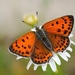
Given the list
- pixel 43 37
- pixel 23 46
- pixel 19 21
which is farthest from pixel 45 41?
pixel 19 21

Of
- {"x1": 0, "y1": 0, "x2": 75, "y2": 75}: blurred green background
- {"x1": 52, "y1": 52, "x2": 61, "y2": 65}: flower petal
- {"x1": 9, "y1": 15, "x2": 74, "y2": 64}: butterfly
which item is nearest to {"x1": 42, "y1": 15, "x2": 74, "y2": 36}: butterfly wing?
{"x1": 9, "y1": 15, "x2": 74, "y2": 64}: butterfly

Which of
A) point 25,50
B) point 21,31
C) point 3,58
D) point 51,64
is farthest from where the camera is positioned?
point 21,31

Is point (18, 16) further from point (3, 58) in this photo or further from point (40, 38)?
point (40, 38)

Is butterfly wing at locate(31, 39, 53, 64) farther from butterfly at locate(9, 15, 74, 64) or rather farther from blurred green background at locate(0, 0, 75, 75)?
blurred green background at locate(0, 0, 75, 75)

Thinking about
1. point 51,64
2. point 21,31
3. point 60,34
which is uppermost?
point 60,34

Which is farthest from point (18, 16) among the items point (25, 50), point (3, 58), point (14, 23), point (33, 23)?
point (25, 50)

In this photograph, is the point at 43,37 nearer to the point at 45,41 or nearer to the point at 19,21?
the point at 45,41
